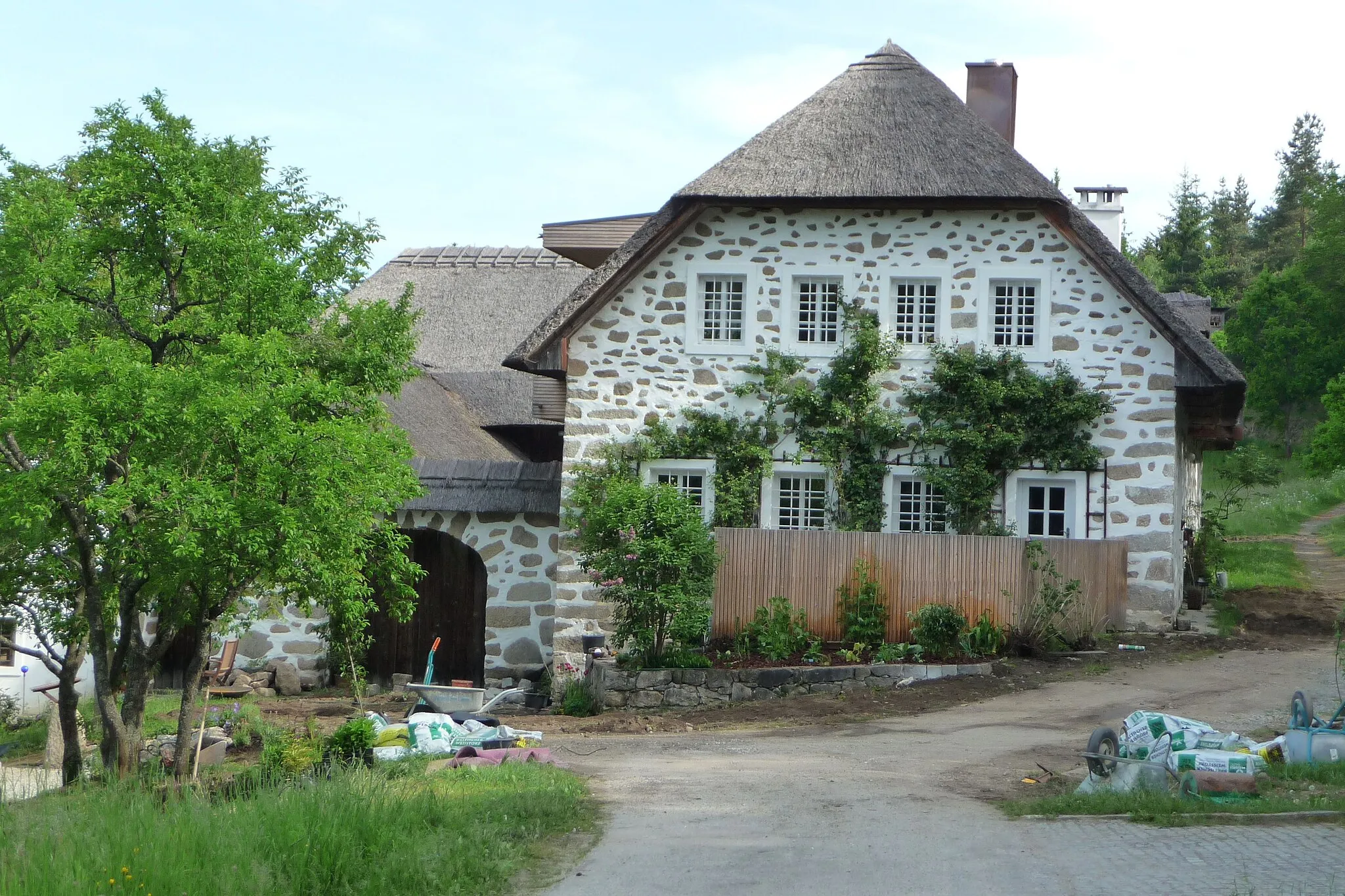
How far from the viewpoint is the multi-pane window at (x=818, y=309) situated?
Answer: 57.1ft

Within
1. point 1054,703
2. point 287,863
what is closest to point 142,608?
point 287,863

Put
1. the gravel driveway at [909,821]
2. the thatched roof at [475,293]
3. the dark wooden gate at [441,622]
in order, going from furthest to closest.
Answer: the thatched roof at [475,293]
the dark wooden gate at [441,622]
the gravel driveway at [909,821]

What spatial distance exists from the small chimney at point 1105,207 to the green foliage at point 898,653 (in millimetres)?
9948

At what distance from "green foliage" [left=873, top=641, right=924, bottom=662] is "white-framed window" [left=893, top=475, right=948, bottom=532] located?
2.00 meters

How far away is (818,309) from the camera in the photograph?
17.5 metres

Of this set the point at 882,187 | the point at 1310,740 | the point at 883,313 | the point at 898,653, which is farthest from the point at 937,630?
the point at 1310,740

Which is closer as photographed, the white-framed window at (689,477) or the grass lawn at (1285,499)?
the white-framed window at (689,477)

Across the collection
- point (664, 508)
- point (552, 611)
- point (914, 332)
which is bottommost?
point (552, 611)

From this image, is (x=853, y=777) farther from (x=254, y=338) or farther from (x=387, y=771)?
(x=254, y=338)

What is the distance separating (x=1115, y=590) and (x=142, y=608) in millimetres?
11043

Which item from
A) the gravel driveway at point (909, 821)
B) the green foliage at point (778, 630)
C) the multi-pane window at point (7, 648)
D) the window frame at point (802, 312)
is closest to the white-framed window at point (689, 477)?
the green foliage at point (778, 630)

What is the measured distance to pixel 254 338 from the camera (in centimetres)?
1047

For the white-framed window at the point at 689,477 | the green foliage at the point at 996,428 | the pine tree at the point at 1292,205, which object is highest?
the pine tree at the point at 1292,205

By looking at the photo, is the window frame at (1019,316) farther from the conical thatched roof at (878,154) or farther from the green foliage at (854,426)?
the green foliage at (854,426)
